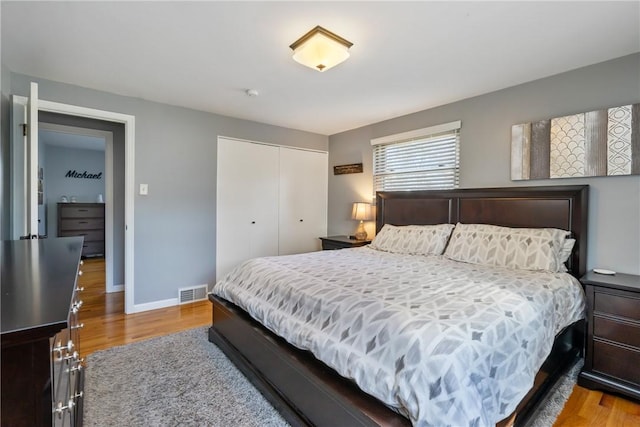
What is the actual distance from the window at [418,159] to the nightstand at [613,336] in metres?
1.60

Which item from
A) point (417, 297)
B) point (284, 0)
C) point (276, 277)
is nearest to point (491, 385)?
point (417, 297)

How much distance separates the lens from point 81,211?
21.4 ft

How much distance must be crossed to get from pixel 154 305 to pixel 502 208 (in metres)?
3.79

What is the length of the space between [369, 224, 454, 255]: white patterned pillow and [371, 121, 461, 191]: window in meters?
0.62

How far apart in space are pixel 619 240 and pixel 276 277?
102 inches

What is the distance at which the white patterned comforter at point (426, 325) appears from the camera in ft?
3.77

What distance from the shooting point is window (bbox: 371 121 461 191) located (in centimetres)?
338

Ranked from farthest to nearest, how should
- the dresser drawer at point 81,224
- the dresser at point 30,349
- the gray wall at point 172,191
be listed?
1. the dresser drawer at point 81,224
2. the gray wall at point 172,191
3. the dresser at point 30,349

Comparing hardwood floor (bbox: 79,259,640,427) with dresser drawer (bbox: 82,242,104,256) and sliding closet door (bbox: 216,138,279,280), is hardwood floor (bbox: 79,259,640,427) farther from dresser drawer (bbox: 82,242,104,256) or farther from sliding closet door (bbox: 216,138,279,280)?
dresser drawer (bbox: 82,242,104,256)

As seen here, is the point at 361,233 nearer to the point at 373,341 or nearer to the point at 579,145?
the point at 579,145

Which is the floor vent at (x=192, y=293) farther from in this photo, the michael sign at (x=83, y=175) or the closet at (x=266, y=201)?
the michael sign at (x=83, y=175)

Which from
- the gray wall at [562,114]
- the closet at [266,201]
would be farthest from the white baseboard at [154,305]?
the gray wall at [562,114]

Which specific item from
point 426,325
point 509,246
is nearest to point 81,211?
point 426,325

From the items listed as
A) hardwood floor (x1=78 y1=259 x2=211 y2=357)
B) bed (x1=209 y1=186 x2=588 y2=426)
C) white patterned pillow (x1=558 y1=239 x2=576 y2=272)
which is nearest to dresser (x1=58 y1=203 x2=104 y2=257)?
hardwood floor (x1=78 y1=259 x2=211 y2=357)
